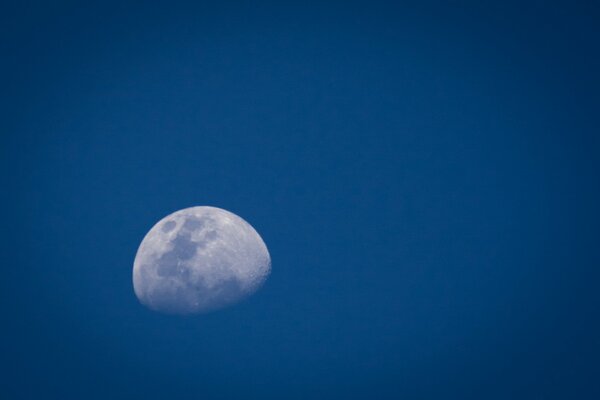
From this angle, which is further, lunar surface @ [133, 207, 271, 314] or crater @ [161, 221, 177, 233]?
crater @ [161, 221, 177, 233]

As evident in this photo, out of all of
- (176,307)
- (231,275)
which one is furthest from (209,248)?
(176,307)

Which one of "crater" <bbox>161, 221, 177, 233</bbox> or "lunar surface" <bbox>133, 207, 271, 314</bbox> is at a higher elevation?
"crater" <bbox>161, 221, 177, 233</bbox>

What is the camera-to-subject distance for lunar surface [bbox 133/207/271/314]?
17.3 m

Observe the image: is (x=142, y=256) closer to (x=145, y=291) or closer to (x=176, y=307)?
(x=145, y=291)

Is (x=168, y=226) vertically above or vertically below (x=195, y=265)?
above

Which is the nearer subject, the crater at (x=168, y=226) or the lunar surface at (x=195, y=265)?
the lunar surface at (x=195, y=265)

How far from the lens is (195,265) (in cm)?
1736

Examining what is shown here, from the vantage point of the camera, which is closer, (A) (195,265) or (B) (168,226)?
(A) (195,265)

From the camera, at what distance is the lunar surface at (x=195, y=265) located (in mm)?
17297

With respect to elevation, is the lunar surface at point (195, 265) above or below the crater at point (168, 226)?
below

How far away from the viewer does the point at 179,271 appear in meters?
17.3

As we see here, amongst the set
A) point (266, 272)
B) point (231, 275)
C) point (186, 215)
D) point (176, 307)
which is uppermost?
point (186, 215)

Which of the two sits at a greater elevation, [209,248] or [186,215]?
[186,215]

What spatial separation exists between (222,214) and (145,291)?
4.57m
